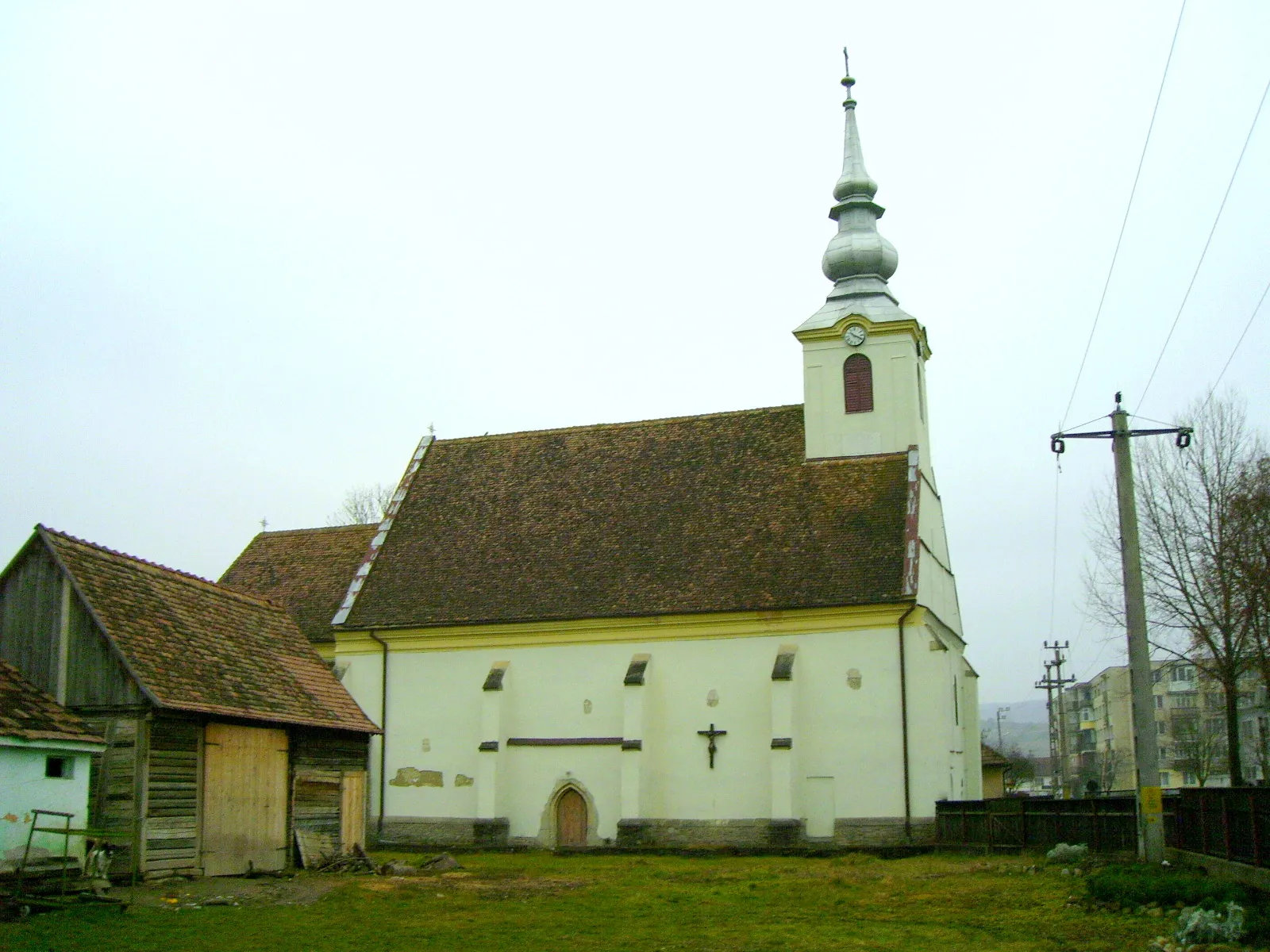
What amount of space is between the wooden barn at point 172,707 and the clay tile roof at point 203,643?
1.6 inches

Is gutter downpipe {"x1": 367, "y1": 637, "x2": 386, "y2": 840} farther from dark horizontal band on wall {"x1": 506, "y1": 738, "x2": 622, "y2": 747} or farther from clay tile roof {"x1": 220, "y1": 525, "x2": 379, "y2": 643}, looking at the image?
dark horizontal band on wall {"x1": 506, "y1": 738, "x2": 622, "y2": 747}

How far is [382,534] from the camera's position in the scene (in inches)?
1654

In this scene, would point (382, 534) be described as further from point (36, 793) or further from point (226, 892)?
point (36, 793)

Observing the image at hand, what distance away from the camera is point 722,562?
122 feet

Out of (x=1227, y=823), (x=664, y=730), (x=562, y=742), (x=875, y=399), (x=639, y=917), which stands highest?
(x=875, y=399)

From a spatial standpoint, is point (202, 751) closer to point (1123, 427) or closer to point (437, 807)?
point (437, 807)

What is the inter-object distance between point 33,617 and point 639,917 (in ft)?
40.6

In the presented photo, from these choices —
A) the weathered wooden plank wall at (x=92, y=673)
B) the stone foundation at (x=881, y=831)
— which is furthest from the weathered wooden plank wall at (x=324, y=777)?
the stone foundation at (x=881, y=831)

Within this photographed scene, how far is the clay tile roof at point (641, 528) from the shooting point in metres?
36.3

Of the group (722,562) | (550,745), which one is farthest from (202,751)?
(722,562)

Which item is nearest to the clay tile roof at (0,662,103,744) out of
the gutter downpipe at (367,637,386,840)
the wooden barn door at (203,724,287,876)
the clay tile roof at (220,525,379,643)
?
the wooden barn door at (203,724,287,876)

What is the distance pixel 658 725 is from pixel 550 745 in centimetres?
319

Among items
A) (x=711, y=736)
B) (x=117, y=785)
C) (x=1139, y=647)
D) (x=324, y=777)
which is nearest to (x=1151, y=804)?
(x=1139, y=647)

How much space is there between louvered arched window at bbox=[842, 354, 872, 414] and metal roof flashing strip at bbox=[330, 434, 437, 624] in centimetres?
1470
